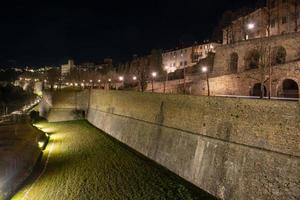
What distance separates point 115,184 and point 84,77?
7266cm

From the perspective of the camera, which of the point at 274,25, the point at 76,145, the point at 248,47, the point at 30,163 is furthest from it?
the point at 274,25

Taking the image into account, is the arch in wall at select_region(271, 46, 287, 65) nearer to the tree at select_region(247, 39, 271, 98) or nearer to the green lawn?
the tree at select_region(247, 39, 271, 98)

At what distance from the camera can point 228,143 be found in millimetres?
14758

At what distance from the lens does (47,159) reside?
24.2 metres

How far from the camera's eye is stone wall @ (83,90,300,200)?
11859 millimetres

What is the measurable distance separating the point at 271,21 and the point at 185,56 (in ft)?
90.0

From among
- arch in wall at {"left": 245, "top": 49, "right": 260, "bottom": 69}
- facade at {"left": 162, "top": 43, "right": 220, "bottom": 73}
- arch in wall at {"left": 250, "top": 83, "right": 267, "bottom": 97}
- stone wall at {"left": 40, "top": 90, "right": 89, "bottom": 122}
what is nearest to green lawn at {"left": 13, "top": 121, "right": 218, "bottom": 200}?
arch in wall at {"left": 250, "top": 83, "right": 267, "bottom": 97}

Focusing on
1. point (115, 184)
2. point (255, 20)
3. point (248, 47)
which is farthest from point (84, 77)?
point (115, 184)

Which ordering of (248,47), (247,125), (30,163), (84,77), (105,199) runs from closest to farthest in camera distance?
(247,125) < (105,199) < (30,163) < (248,47) < (84,77)

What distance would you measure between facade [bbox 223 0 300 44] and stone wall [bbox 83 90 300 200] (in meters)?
20.0

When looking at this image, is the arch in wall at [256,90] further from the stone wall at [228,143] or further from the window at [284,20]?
the window at [284,20]

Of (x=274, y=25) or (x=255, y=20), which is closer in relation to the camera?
(x=274, y=25)

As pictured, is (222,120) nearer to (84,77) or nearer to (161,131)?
(161,131)

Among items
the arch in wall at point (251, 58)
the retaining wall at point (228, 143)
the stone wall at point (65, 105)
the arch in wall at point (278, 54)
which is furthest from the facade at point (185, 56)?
the retaining wall at point (228, 143)
